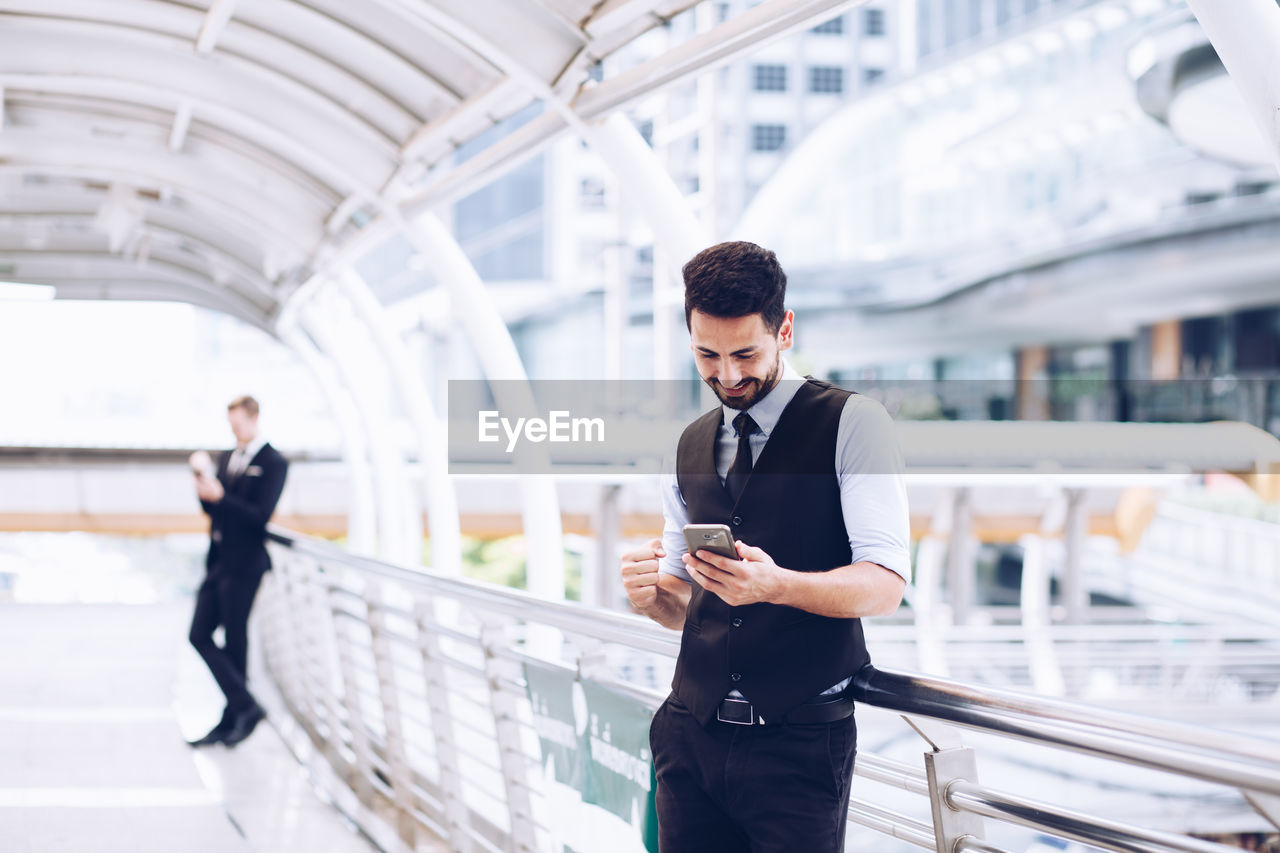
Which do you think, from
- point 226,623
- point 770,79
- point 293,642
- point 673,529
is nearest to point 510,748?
point 673,529

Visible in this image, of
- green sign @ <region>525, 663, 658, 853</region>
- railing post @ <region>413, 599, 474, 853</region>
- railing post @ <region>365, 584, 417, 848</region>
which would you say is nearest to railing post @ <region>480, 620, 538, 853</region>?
green sign @ <region>525, 663, 658, 853</region>

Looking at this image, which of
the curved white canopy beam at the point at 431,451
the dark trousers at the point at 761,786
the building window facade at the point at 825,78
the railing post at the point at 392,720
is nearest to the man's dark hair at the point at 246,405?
the curved white canopy beam at the point at 431,451

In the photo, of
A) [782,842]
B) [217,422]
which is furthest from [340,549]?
[217,422]

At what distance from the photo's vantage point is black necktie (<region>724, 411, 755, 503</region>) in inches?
65.2

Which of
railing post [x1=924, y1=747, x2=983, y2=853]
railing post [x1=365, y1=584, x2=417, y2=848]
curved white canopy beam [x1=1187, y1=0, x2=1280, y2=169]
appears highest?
curved white canopy beam [x1=1187, y1=0, x2=1280, y2=169]

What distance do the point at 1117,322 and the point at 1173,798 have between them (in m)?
20.4

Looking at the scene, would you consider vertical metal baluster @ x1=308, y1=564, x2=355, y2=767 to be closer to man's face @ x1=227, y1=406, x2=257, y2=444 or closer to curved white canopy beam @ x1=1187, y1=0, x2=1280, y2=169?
man's face @ x1=227, y1=406, x2=257, y2=444

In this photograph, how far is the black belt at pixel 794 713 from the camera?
158cm

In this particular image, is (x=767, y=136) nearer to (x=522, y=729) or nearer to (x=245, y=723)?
(x=245, y=723)

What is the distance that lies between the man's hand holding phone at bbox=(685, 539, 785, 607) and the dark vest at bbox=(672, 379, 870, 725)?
10cm

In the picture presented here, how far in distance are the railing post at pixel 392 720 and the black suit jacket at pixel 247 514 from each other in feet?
4.03

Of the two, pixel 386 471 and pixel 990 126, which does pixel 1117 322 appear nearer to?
pixel 990 126

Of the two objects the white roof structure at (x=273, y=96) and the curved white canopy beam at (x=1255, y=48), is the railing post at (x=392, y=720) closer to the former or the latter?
the white roof structure at (x=273, y=96)

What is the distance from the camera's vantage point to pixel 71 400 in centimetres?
1650
